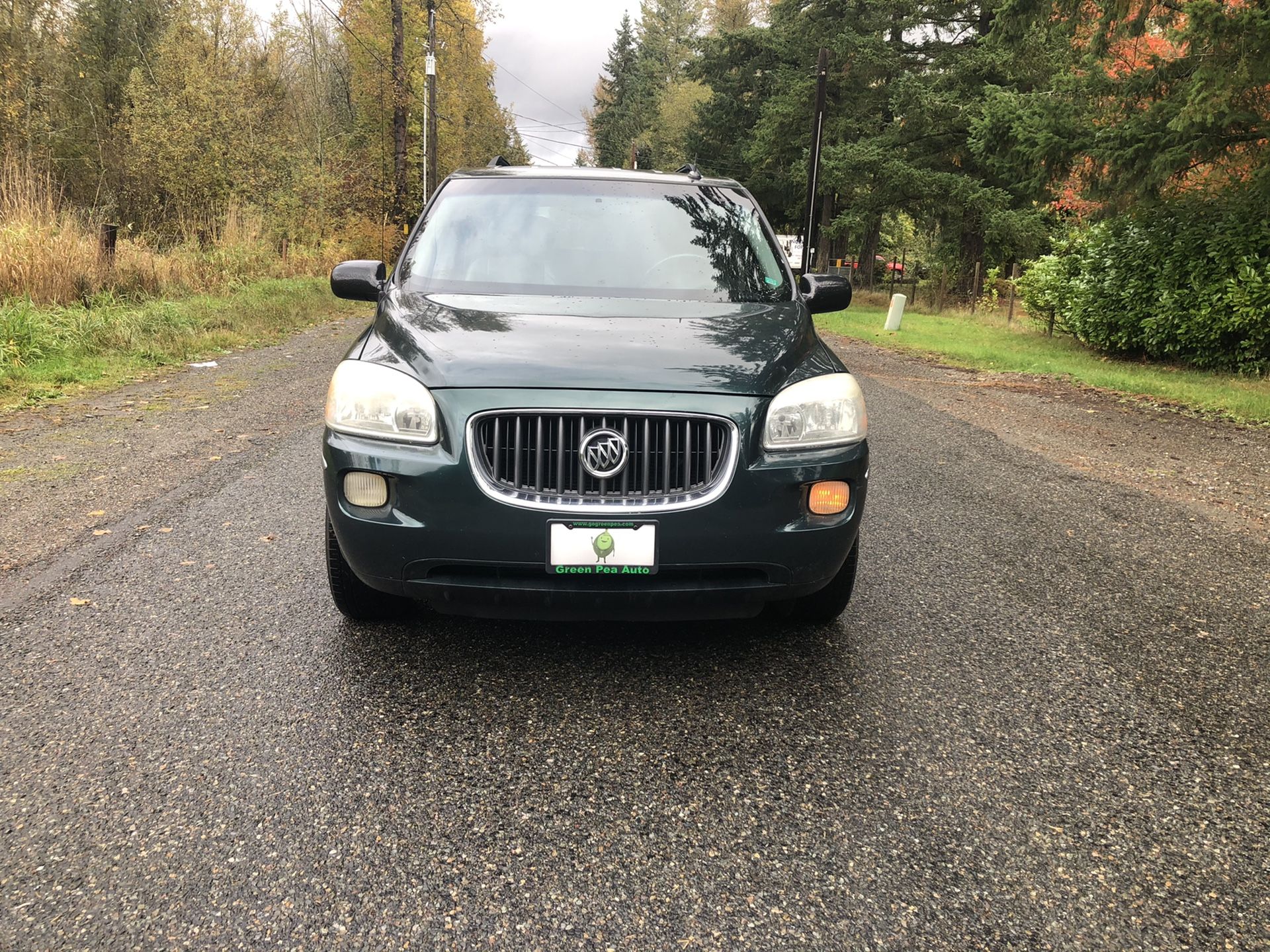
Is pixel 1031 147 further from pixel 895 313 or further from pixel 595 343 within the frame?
pixel 595 343

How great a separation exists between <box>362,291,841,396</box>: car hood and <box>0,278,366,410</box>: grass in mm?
5718

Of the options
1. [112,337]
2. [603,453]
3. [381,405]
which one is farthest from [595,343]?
[112,337]

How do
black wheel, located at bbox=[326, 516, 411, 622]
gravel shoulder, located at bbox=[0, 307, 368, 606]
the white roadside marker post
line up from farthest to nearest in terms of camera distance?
the white roadside marker post
gravel shoulder, located at bbox=[0, 307, 368, 606]
black wheel, located at bbox=[326, 516, 411, 622]

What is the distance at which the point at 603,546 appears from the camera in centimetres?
261

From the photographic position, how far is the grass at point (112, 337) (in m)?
8.06

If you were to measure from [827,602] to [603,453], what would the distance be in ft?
3.74

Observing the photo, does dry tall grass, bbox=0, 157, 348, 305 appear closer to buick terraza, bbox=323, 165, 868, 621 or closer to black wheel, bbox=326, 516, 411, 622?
black wheel, bbox=326, 516, 411, 622

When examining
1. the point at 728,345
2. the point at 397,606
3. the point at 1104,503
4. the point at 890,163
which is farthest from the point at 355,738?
the point at 890,163

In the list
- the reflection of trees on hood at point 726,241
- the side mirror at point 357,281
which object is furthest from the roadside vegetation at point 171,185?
the reflection of trees on hood at point 726,241

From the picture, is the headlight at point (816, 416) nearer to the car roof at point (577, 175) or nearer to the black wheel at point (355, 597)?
the black wheel at point (355, 597)

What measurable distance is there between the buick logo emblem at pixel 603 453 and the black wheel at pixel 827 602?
96cm

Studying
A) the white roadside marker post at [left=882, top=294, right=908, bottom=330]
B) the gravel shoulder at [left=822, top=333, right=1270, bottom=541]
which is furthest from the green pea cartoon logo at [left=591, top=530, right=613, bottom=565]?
the white roadside marker post at [left=882, top=294, right=908, bottom=330]

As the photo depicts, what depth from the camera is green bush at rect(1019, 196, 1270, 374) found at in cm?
1112

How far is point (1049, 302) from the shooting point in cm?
1611
